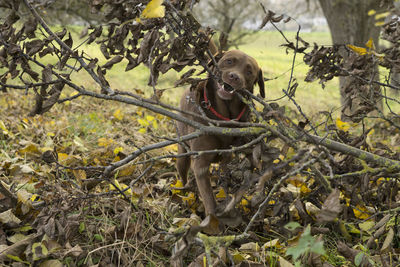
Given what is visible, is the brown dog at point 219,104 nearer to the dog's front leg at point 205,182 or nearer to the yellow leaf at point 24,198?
the dog's front leg at point 205,182

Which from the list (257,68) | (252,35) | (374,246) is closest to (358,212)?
(374,246)

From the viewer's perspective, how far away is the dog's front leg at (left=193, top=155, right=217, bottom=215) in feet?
8.72

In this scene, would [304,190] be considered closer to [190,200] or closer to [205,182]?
[205,182]

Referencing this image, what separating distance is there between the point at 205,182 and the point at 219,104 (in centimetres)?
58

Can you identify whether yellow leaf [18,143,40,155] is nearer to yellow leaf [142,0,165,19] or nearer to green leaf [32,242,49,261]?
green leaf [32,242,49,261]

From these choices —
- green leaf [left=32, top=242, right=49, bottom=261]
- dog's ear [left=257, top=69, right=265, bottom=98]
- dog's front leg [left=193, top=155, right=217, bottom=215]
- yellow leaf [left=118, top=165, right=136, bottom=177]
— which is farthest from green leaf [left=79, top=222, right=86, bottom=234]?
dog's ear [left=257, top=69, right=265, bottom=98]

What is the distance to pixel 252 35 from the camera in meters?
16.8

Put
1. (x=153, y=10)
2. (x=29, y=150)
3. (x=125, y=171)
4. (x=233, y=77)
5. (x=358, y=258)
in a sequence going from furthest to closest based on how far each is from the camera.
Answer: (x=29, y=150) → (x=125, y=171) → (x=233, y=77) → (x=358, y=258) → (x=153, y=10)

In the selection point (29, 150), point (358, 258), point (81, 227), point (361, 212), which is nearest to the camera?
point (358, 258)

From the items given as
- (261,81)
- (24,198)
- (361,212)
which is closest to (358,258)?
(361,212)

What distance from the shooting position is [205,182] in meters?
2.69

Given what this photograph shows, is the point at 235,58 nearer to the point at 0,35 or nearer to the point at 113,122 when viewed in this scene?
the point at 0,35

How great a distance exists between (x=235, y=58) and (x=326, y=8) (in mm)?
5072

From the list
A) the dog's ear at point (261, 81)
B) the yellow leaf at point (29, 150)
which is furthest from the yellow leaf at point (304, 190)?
the yellow leaf at point (29, 150)
